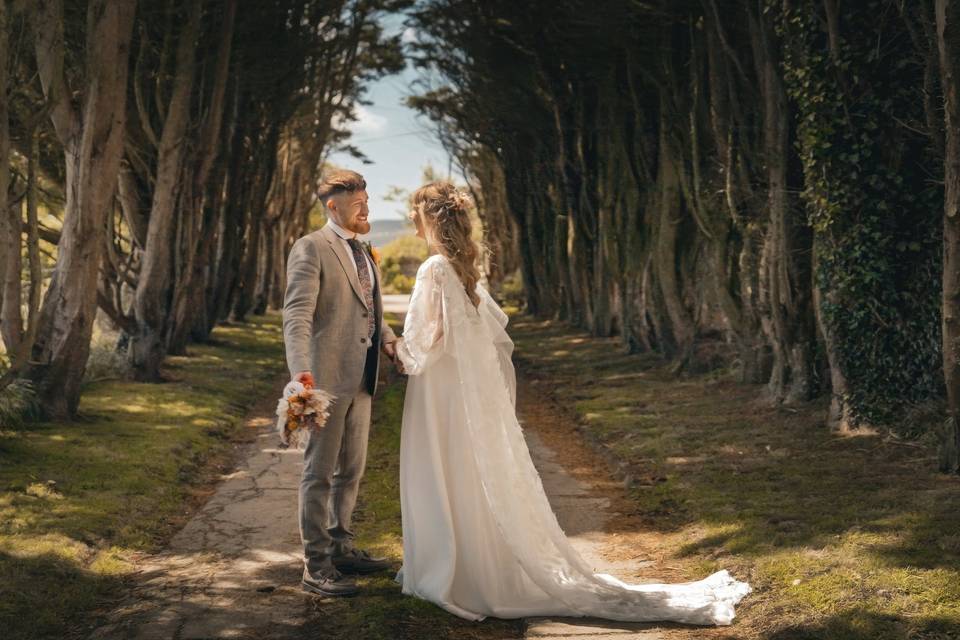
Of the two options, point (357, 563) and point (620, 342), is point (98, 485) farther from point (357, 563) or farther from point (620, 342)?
point (620, 342)

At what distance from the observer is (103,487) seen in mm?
8742

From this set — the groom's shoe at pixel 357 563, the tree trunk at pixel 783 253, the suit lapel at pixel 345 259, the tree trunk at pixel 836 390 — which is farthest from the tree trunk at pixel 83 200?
the tree trunk at pixel 836 390

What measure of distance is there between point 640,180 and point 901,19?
32.5 ft

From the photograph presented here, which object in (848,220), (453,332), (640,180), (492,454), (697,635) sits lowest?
(697,635)

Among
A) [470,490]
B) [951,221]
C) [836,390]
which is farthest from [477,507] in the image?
[836,390]

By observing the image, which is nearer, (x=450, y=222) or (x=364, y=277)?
(x=450, y=222)

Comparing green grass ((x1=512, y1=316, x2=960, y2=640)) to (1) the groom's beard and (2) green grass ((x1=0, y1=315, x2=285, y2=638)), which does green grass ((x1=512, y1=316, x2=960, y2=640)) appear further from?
(2) green grass ((x1=0, y1=315, x2=285, y2=638))

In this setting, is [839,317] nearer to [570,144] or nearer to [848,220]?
[848,220]

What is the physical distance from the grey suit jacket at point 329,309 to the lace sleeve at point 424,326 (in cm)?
28

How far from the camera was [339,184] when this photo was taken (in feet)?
20.0

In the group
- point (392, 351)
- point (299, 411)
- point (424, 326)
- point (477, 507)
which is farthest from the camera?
point (392, 351)

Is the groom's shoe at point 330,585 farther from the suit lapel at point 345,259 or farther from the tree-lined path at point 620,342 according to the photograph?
the suit lapel at point 345,259

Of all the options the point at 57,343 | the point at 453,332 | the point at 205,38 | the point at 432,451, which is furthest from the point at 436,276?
the point at 205,38

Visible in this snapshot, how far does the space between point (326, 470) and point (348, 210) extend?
1.42m
